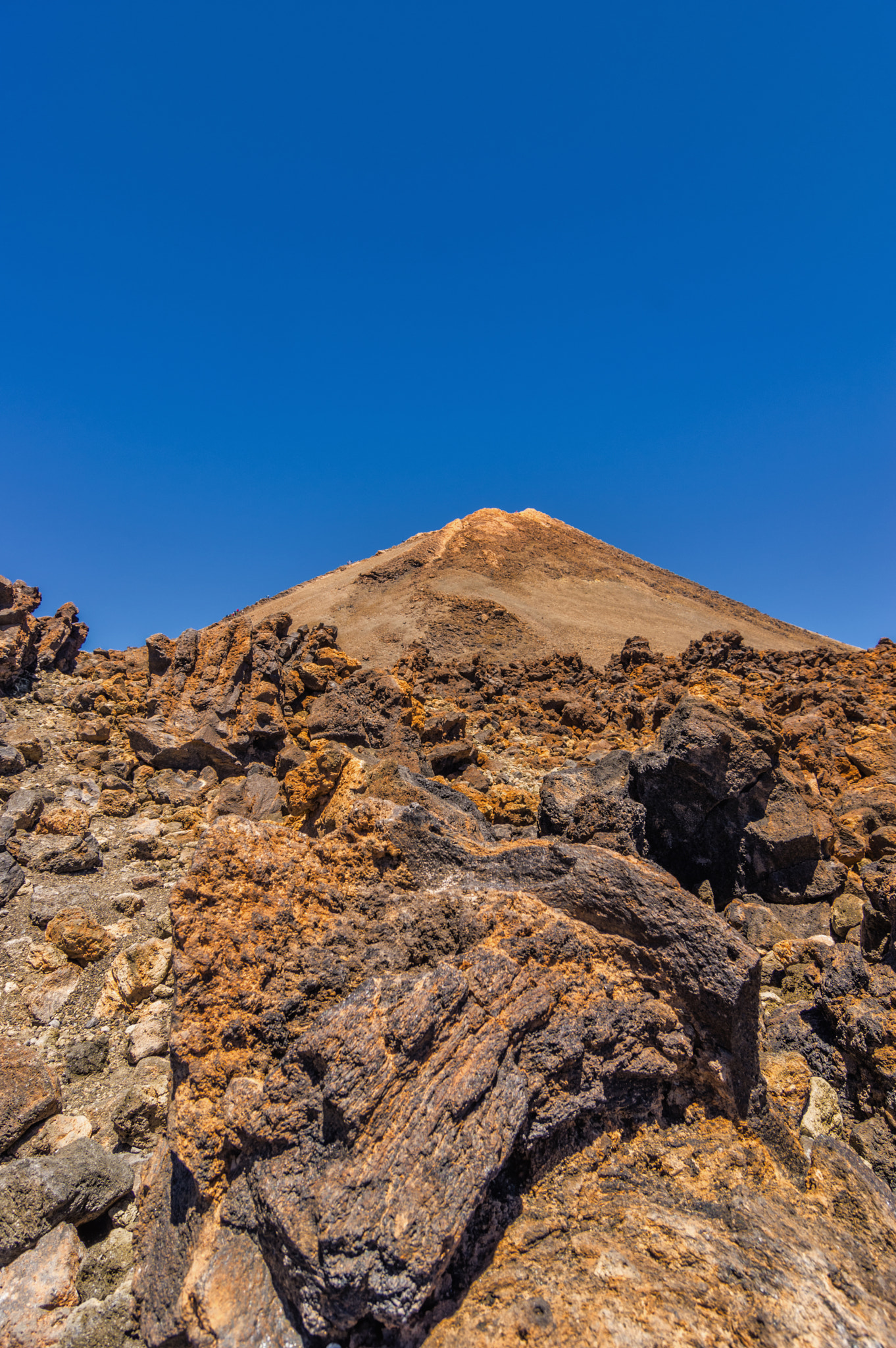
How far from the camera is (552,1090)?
251 cm

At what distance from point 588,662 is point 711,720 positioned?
581 inches

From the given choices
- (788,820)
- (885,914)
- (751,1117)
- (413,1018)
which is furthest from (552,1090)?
(788,820)

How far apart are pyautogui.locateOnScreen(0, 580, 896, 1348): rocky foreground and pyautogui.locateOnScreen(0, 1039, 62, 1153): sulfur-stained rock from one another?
15mm

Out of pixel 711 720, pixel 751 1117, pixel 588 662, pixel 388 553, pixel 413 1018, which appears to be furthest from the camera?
pixel 388 553

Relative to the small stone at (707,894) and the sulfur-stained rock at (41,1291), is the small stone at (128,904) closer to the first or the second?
Answer: the sulfur-stained rock at (41,1291)

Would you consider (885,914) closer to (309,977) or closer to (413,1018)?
(413,1018)

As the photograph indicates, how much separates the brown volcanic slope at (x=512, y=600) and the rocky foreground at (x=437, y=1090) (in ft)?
50.1

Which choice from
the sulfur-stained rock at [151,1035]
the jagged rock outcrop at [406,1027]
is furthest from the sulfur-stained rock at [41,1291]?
the sulfur-stained rock at [151,1035]

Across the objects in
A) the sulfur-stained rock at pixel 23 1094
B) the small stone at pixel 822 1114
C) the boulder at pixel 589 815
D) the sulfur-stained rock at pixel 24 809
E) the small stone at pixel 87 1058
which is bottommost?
the sulfur-stained rock at pixel 23 1094

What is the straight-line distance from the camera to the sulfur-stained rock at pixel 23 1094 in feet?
10.2

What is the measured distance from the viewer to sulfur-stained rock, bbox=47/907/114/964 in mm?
4523

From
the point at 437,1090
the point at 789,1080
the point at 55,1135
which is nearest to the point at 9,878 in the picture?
the point at 55,1135

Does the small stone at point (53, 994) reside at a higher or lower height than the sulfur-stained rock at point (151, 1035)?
lower

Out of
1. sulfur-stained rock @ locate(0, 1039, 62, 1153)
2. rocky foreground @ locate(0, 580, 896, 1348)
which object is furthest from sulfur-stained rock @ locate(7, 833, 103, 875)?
sulfur-stained rock @ locate(0, 1039, 62, 1153)
